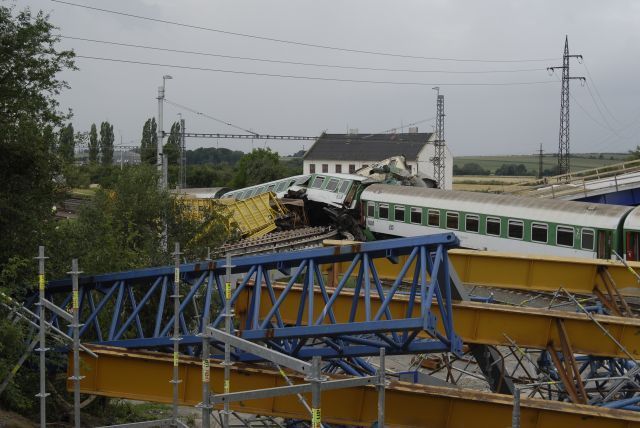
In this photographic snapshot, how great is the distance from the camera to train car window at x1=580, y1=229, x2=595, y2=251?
24203mm

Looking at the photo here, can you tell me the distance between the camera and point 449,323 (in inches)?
426

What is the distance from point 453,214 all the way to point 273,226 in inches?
367

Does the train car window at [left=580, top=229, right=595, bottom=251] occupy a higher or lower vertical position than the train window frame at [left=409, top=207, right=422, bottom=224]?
lower

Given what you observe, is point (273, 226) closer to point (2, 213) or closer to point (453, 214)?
point (453, 214)

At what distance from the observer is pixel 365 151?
79.8 m

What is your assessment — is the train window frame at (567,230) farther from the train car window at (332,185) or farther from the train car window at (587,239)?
the train car window at (332,185)

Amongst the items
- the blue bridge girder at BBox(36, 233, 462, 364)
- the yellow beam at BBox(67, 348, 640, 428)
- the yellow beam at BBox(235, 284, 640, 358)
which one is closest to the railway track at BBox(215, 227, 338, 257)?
the blue bridge girder at BBox(36, 233, 462, 364)

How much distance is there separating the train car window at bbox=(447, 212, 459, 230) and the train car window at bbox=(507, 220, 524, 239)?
8.28 feet

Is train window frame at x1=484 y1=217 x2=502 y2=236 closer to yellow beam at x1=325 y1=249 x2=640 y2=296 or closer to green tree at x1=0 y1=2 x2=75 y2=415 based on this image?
yellow beam at x1=325 y1=249 x2=640 y2=296

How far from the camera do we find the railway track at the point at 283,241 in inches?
1105

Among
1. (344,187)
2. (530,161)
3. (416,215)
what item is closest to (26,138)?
(416,215)

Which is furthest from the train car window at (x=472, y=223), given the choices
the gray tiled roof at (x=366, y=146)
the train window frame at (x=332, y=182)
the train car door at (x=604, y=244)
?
the gray tiled roof at (x=366, y=146)

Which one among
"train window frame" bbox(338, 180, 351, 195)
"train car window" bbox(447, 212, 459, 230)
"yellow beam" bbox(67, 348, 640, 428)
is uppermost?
"train window frame" bbox(338, 180, 351, 195)

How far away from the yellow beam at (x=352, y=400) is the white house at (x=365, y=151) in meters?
64.5
